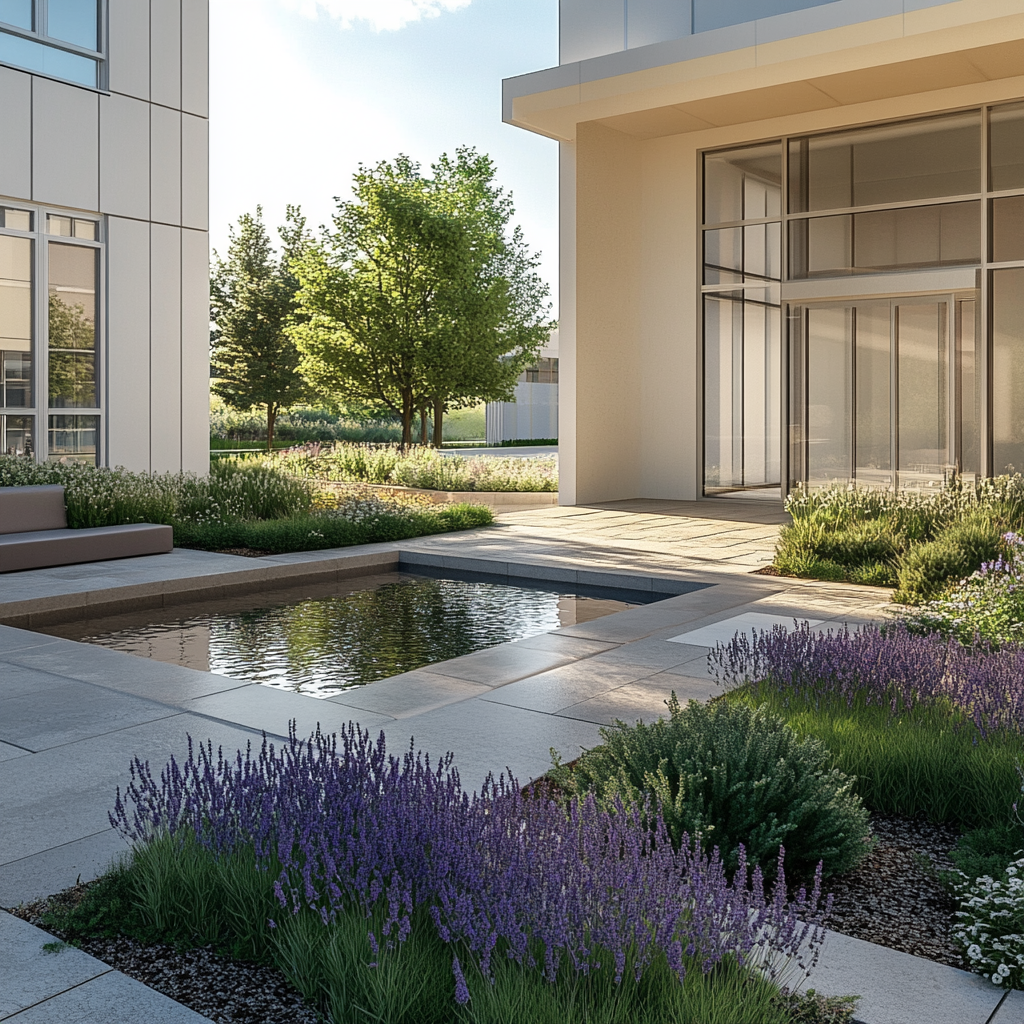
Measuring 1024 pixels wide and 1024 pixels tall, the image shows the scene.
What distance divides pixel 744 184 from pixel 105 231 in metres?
9.37

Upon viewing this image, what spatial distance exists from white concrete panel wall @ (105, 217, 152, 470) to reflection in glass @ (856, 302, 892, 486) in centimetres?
991

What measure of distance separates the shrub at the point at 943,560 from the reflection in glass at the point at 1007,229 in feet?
22.3

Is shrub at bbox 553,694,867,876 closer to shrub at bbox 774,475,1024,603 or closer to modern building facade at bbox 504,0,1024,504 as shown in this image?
shrub at bbox 774,475,1024,603

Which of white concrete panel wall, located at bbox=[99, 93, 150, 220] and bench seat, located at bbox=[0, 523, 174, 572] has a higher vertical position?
white concrete panel wall, located at bbox=[99, 93, 150, 220]

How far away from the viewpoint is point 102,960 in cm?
265

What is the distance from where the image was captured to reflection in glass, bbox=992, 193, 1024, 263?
1394cm

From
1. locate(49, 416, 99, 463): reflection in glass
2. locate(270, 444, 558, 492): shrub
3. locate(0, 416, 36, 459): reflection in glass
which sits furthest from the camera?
locate(270, 444, 558, 492): shrub

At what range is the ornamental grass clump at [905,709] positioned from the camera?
3586 mm

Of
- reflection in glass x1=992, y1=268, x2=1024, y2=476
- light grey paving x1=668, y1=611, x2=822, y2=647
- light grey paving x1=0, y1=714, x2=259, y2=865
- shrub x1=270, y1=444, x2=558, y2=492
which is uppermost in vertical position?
reflection in glass x1=992, y1=268, x2=1024, y2=476

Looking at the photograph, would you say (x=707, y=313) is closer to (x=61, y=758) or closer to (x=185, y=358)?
(x=185, y=358)

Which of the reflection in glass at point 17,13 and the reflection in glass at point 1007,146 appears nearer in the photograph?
the reflection in glass at point 17,13

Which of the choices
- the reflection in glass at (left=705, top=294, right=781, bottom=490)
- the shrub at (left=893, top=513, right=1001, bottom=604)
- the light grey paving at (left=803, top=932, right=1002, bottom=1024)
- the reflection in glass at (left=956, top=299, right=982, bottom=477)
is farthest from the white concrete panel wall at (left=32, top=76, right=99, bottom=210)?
the light grey paving at (left=803, top=932, right=1002, bottom=1024)

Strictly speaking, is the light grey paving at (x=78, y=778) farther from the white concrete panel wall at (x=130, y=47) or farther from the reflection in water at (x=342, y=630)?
the white concrete panel wall at (x=130, y=47)

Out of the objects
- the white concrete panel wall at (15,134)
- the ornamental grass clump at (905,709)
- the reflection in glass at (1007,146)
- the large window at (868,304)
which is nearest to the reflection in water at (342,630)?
the ornamental grass clump at (905,709)
